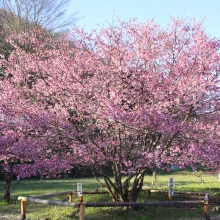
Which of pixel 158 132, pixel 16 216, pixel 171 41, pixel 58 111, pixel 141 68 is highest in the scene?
→ pixel 171 41

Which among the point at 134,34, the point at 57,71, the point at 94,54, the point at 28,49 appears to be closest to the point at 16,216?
the point at 57,71

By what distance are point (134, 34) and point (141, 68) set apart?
952 millimetres

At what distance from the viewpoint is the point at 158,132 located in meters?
7.15

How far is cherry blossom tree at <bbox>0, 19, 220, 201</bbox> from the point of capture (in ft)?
23.6

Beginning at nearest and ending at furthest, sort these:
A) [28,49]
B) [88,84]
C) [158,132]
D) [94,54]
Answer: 1. [158,132]
2. [88,84]
3. [94,54]
4. [28,49]

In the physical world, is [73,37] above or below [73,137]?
above

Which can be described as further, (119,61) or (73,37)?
(73,37)

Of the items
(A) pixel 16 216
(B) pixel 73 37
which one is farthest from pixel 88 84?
(A) pixel 16 216

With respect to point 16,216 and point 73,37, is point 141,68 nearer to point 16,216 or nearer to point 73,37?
point 73,37

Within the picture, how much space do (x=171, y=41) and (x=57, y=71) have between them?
2645mm

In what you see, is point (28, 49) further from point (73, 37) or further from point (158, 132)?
point (158, 132)

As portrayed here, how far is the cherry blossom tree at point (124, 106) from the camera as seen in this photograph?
7.19 metres

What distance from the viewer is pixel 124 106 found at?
7078 millimetres

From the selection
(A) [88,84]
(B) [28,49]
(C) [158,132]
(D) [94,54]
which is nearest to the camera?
(C) [158,132]
